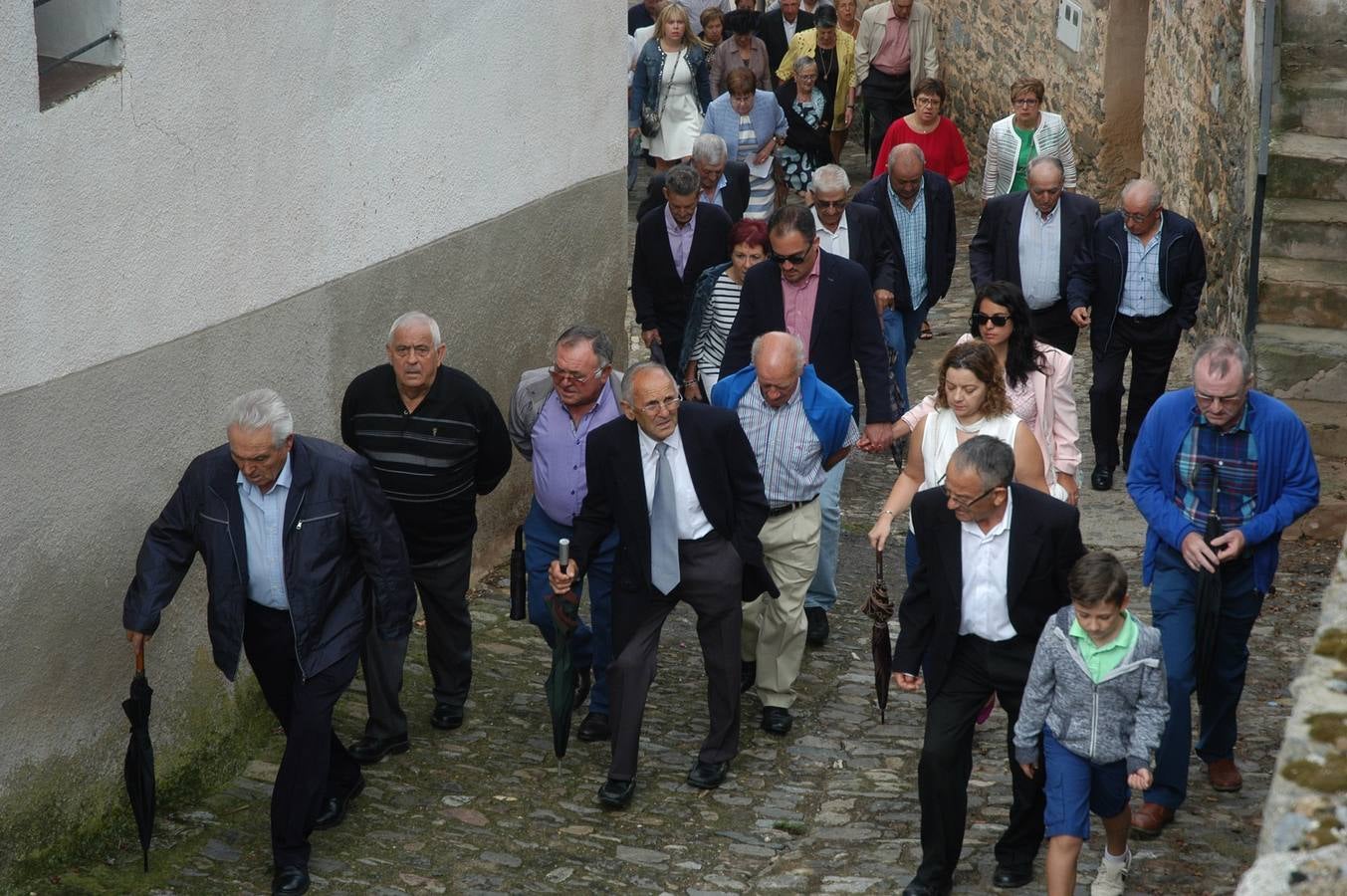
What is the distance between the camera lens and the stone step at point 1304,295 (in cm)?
1055

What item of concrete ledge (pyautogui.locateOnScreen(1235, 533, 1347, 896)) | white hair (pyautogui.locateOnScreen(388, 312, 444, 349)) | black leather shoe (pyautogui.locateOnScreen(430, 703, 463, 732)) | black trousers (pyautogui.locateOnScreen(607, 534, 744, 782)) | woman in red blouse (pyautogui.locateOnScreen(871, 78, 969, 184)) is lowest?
black leather shoe (pyautogui.locateOnScreen(430, 703, 463, 732))

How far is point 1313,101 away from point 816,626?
→ 494 cm

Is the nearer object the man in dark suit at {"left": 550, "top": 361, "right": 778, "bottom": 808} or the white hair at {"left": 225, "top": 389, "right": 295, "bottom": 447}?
the white hair at {"left": 225, "top": 389, "right": 295, "bottom": 447}

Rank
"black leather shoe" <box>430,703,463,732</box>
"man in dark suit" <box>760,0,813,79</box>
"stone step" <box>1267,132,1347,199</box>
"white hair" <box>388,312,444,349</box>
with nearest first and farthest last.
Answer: "white hair" <box>388,312,444,349</box>, "black leather shoe" <box>430,703,463,732</box>, "stone step" <box>1267,132,1347,199</box>, "man in dark suit" <box>760,0,813,79</box>

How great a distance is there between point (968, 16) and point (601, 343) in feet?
41.3

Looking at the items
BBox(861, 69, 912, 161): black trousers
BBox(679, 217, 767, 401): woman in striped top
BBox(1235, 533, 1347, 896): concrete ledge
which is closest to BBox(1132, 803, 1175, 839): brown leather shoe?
BBox(1235, 533, 1347, 896): concrete ledge

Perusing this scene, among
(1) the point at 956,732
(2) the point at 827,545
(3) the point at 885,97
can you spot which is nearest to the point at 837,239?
(2) the point at 827,545

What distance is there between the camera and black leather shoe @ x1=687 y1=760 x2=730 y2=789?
752 centimetres

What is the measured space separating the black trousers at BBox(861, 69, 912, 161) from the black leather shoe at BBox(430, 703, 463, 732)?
10224 mm

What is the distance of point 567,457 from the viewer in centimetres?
773

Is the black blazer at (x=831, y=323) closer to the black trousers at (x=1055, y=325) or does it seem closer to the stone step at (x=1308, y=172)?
the black trousers at (x=1055, y=325)

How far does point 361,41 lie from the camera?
8148 mm

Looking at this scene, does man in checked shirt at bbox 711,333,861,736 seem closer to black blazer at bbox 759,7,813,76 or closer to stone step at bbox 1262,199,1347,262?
stone step at bbox 1262,199,1347,262

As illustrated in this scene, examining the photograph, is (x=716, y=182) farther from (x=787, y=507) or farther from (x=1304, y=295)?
(x=787, y=507)
